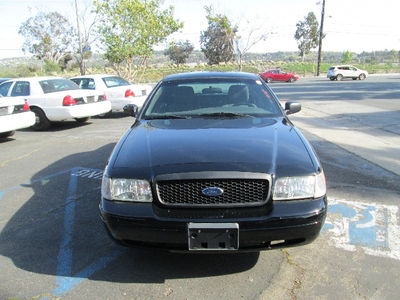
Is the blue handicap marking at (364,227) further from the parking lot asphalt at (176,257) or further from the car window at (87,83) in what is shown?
the car window at (87,83)

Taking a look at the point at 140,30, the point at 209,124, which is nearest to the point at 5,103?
the point at 209,124

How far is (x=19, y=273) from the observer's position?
307cm

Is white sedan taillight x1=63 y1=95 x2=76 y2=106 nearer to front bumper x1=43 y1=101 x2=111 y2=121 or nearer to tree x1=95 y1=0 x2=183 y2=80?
front bumper x1=43 y1=101 x2=111 y2=121

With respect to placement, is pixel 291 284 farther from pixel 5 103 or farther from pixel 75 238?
pixel 5 103

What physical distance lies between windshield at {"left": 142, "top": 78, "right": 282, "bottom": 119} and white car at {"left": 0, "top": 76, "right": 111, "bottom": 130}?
605cm

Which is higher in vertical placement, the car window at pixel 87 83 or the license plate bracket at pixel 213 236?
the car window at pixel 87 83

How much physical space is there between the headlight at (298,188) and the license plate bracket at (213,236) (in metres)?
0.42

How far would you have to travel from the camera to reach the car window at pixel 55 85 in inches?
408

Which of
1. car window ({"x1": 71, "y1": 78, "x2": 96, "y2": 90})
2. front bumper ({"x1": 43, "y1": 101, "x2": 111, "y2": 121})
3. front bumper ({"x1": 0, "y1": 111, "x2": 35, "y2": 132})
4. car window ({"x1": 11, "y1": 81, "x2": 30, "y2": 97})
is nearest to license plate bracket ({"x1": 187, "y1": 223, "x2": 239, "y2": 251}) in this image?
front bumper ({"x1": 0, "y1": 111, "x2": 35, "y2": 132})

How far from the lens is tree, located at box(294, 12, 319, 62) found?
81625 mm

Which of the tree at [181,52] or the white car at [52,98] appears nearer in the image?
the white car at [52,98]

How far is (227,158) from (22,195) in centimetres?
346

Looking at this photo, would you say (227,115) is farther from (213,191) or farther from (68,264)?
(68,264)

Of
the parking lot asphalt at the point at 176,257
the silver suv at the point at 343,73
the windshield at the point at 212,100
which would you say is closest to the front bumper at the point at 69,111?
the parking lot asphalt at the point at 176,257
